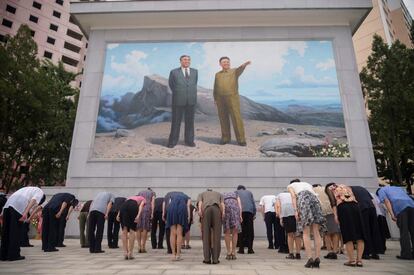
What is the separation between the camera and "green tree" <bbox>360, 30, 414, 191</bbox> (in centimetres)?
1908

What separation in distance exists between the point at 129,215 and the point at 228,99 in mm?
9248

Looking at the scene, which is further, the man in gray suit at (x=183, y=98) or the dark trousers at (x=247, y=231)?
the man in gray suit at (x=183, y=98)

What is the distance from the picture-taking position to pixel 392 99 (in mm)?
19000

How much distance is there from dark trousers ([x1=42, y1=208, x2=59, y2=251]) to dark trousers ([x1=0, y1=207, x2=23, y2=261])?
5.93 feet

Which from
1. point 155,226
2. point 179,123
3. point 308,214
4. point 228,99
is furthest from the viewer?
point 228,99

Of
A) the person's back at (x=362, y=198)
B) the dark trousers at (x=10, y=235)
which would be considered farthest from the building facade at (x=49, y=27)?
the person's back at (x=362, y=198)

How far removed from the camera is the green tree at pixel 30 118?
60.1 ft

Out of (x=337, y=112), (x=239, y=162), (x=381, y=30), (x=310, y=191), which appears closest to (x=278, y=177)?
(x=239, y=162)

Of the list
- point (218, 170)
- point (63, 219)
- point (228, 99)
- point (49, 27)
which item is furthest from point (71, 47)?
point (63, 219)

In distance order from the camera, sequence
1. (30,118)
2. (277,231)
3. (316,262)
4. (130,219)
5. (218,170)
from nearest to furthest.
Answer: (316,262) < (130,219) < (277,231) < (218,170) < (30,118)

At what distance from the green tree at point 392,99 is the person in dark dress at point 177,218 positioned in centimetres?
1668

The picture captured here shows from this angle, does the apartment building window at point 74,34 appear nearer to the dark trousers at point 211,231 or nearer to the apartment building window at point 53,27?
the apartment building window at point 53,27

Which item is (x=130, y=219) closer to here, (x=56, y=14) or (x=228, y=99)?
(x=228, y=99)

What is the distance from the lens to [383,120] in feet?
64.3
